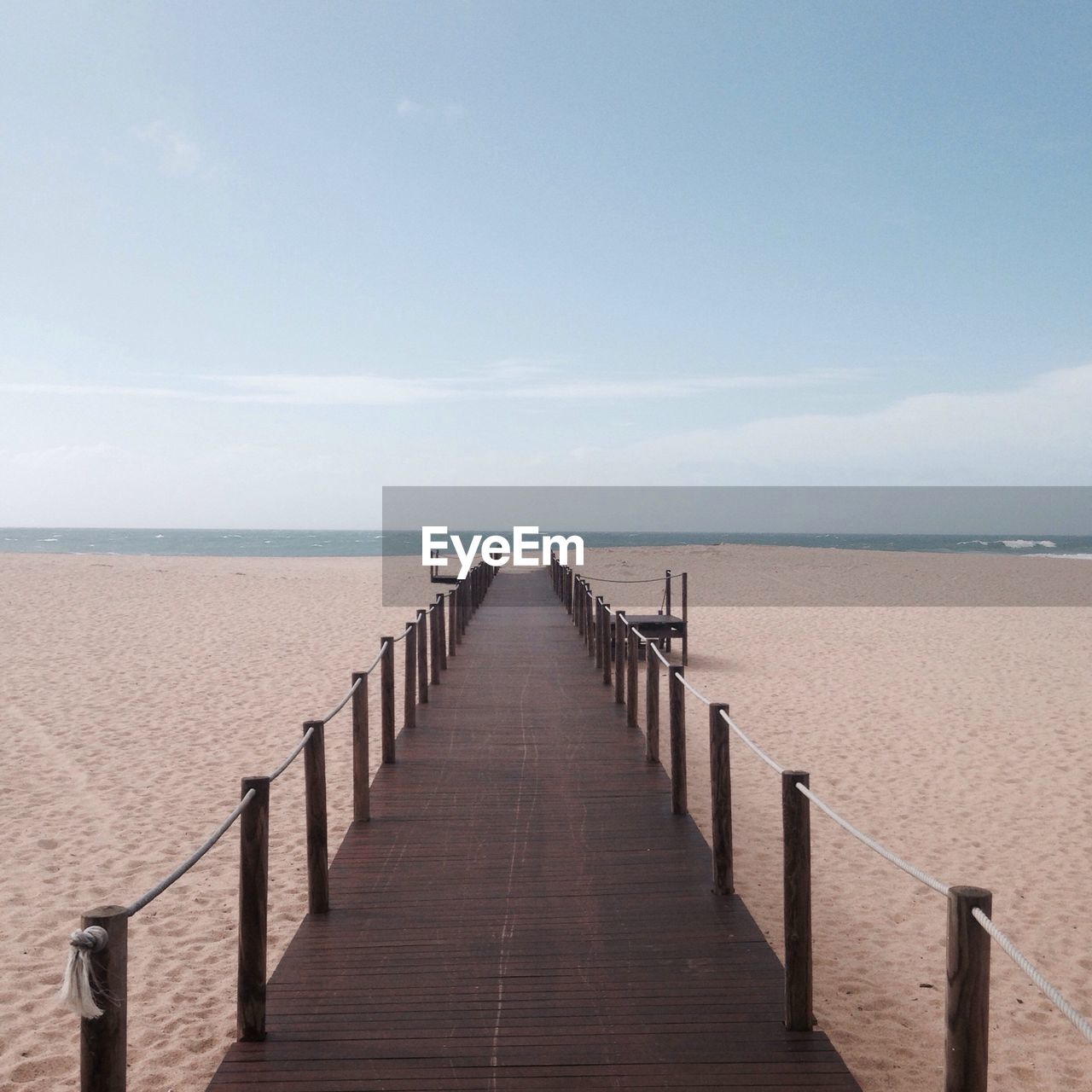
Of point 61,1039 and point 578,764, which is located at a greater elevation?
point 578,764

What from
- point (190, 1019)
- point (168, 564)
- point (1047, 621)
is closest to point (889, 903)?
point (190, 1019)

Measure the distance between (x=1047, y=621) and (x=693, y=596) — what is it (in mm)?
9265

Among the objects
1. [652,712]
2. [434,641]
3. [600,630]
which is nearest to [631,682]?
[652,712]

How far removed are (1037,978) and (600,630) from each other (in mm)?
9257


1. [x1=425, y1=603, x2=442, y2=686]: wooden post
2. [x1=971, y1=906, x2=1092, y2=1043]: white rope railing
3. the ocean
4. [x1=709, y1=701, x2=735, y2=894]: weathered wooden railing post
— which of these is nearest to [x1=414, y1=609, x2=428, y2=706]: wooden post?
[x1=425, y1=603, x2=442, y2=686]: wooden post

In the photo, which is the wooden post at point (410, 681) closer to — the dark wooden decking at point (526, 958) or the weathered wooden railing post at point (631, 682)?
the dark wooden decking at point (526, 958)

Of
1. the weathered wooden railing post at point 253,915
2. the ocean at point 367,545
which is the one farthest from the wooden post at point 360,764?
the ocean at point 367,545

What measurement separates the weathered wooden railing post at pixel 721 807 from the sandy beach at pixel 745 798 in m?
0.76

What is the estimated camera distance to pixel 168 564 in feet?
140

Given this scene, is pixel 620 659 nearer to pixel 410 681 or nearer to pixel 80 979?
pixel 410 681

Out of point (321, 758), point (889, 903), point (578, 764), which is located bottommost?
point (889, 903)

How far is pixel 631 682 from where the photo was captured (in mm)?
8305

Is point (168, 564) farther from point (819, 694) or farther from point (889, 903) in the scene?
point (889, 903)

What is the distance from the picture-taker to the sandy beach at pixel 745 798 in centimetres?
432
